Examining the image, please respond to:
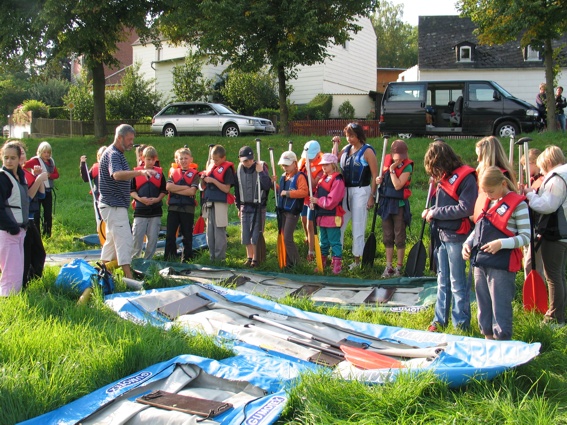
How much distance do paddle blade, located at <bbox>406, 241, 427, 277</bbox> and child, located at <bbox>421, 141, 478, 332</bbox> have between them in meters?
1.75

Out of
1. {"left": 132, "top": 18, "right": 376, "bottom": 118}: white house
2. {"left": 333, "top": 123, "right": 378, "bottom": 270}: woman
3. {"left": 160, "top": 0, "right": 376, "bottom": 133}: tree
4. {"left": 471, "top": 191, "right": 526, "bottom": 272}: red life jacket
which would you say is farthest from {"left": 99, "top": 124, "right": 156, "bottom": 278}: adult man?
{"left": 132, "top": 18, "right": 376, "bottom": 118}: white house

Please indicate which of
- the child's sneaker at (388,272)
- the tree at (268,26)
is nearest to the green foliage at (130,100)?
the tree at (268,26)

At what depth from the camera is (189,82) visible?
32.0 m

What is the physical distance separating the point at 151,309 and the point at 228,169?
3.23 meters

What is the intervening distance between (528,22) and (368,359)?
14.5 meters

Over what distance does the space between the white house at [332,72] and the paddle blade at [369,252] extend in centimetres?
2607

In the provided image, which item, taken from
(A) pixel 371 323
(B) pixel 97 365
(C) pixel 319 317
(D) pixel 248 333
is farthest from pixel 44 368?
A: (A) pixel 371 323

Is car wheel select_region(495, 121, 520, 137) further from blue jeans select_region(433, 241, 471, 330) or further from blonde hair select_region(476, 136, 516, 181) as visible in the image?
blue jeans select_region(433, 241, 471, 330)

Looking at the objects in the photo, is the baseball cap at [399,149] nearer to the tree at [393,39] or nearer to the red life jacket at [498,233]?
the red life jacket at [498,233]

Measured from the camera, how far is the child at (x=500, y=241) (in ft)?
16.0

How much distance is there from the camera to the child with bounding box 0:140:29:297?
6281 millimetres

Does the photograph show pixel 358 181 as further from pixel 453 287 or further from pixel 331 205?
pixel 453 287

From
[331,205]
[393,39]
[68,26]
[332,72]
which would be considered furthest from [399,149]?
[393,39]

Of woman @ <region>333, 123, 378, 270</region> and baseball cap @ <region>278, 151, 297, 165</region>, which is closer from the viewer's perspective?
woman @ <region>333, 123, 378, 270</region>
